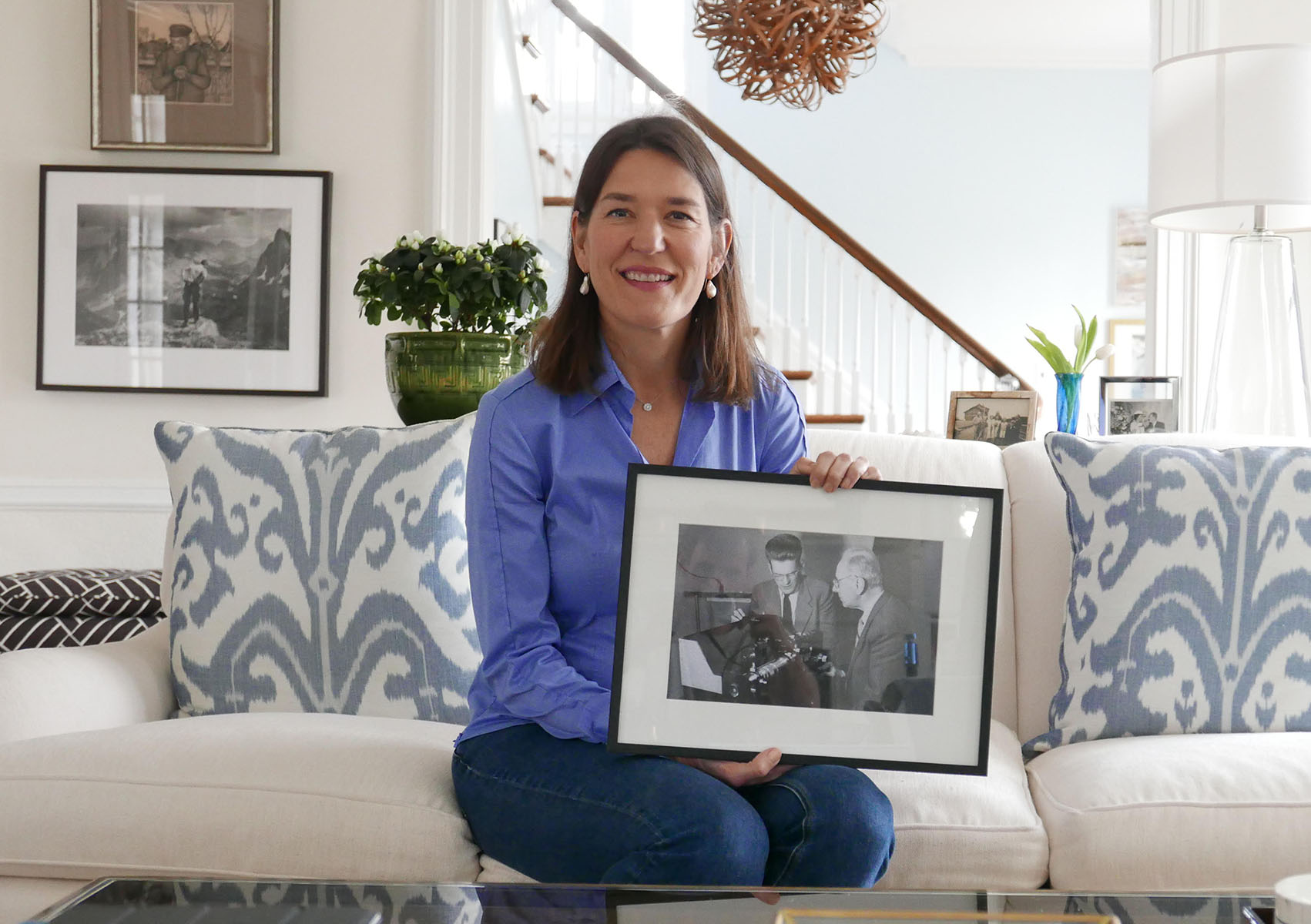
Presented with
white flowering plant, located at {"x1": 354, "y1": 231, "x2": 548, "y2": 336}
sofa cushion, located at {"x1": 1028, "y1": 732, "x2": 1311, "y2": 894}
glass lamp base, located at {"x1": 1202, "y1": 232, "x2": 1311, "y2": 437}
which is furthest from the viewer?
glass lamp base, located at {"x1": 1202, "y1": 232, "x2": 1311, "y2": 437}

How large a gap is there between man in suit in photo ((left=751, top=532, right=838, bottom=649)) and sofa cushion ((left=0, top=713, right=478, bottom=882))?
18.1 inches

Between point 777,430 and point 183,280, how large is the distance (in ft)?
7.76

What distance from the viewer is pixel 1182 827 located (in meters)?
1.41

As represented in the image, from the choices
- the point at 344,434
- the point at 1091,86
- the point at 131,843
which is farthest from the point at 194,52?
the point at 1091,86

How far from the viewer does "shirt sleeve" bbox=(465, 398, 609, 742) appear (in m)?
1.30

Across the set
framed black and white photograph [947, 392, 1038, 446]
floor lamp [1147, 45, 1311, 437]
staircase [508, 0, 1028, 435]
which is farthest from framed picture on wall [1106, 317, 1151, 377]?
framed black and white photograph [947, 392, 1038, 446]

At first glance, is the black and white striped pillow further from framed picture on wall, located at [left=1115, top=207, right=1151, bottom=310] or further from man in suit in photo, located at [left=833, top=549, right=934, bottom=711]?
framed picture on wall, located at [left=1115, top=207, right=1151, bottom=310]

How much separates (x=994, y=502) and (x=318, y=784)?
0.84m

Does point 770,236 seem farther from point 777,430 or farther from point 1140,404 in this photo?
point 777,430

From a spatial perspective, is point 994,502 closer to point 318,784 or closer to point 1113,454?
point 1113,454

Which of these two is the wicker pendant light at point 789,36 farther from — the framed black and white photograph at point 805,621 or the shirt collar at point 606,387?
the framed black and white photograph at point 805,621

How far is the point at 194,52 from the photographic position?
129 inches

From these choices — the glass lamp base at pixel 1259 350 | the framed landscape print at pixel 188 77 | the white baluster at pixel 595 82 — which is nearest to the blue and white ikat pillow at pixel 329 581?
the glass lamp base at pixel 1259 350

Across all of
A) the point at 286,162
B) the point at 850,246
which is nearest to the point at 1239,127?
the point at 286,162
